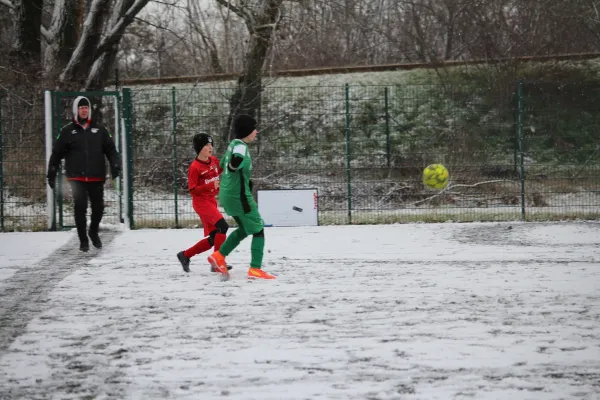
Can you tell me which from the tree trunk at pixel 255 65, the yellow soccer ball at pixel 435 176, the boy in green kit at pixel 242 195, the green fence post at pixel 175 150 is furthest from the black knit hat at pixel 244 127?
the tree trunk at pixel 255 65

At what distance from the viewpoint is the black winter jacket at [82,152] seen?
11055 millimetres

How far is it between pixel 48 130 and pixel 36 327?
27.2 feet

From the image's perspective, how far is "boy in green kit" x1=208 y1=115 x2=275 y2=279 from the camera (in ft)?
27.6

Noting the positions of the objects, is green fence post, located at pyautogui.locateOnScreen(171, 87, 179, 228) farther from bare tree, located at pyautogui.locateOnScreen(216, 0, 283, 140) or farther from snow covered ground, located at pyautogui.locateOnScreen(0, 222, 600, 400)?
snow covered ground, located at pyautogui.locateOnScreen(0, 222, 600, 400)

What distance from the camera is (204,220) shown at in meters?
9.49

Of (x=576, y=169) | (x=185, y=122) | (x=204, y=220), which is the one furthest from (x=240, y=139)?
(x=576, y=169)

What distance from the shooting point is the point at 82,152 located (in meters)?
11.1

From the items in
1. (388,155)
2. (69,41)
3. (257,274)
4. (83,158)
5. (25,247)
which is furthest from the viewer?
(69,41)

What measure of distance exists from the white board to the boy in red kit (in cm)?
532

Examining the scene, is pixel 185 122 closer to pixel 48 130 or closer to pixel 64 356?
pixel 48 130

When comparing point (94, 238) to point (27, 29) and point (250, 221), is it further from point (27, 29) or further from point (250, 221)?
point (27, 29)

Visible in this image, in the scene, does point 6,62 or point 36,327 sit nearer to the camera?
point 36,327

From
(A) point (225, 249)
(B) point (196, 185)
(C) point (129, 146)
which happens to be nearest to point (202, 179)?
(B) point (196, 185)

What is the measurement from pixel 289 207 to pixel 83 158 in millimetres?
4611
